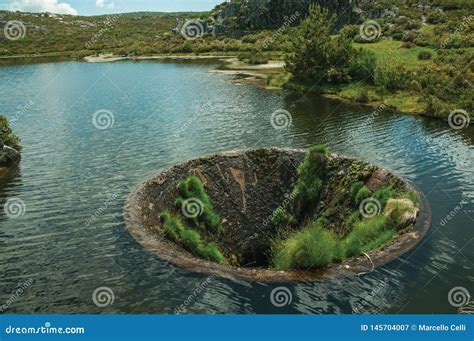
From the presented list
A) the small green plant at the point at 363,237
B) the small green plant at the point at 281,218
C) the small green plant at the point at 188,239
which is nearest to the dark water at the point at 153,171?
the small green plant at the point at 363,237

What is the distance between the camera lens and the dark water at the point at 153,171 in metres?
13.6

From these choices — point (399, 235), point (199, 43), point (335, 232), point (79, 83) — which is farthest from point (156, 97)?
point (199, 43)

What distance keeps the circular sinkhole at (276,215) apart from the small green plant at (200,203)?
0.05m

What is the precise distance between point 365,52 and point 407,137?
28.6 m

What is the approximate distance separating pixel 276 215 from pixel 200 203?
440cm

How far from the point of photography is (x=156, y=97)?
178 ft

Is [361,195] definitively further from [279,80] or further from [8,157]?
[279,80]

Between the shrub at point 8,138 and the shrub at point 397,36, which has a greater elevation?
the shrub at point 397,36

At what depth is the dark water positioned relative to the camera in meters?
13.6

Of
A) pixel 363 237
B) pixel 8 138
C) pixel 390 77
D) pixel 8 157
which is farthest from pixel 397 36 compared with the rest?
pixel 363 237

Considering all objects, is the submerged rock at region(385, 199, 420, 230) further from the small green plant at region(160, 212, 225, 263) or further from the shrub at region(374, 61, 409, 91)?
the shrub at region(374, 61, 409, 91)

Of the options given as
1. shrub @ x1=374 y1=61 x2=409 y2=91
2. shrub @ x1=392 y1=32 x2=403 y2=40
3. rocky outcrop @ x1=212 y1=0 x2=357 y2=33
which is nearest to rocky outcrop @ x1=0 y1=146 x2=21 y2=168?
shrub @ x1=374 y1=61 x2=409 y2=91

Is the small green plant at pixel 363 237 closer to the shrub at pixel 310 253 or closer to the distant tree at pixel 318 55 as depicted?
the shrub at pixel 310 253

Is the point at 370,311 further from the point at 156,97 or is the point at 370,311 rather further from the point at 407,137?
the point at 156,97
